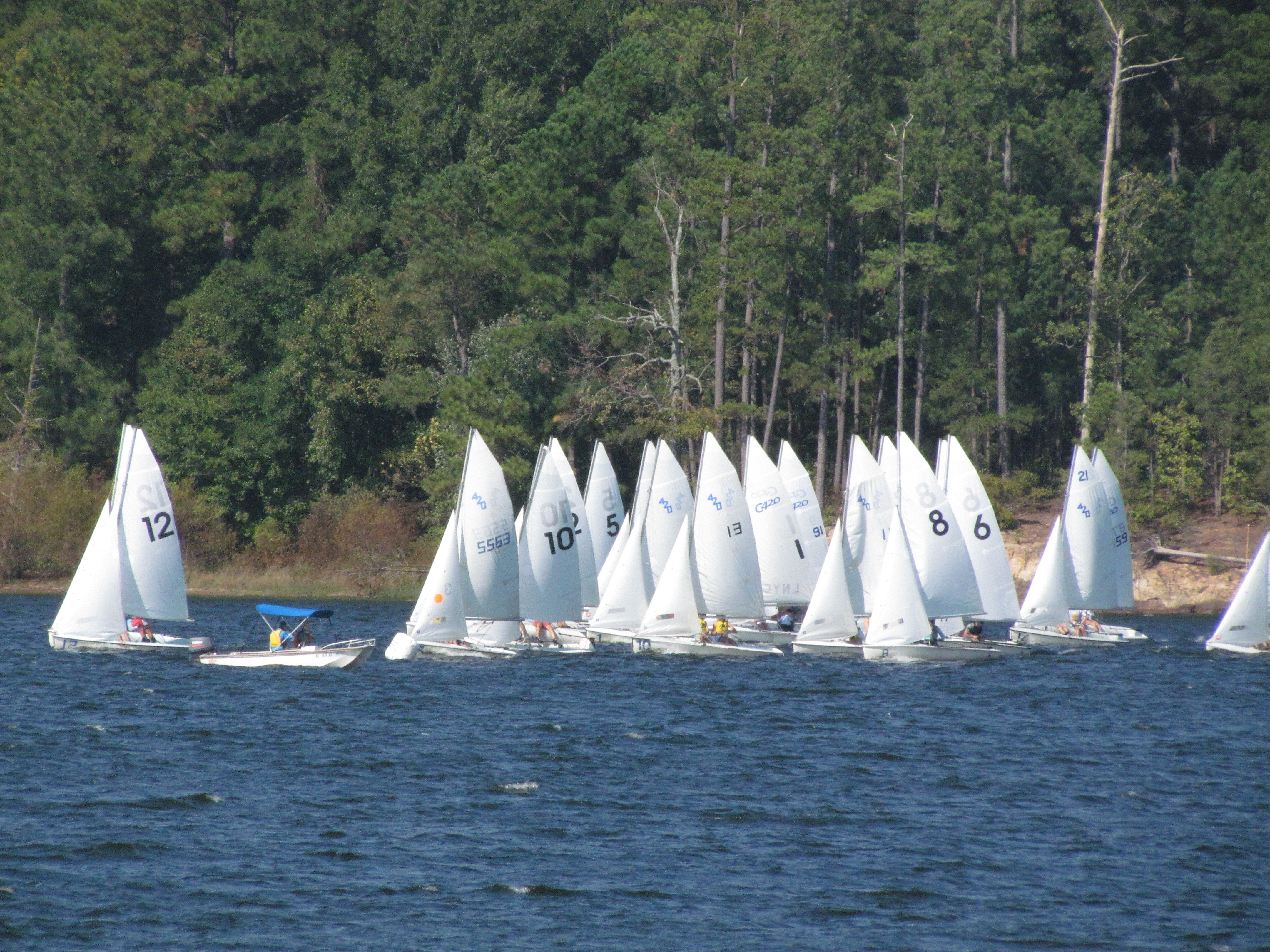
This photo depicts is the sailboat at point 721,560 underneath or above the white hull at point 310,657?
above

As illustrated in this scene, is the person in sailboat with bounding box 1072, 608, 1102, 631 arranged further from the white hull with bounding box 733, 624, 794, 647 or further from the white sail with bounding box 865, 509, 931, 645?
the white hull with bounding box 733, 624, 794, 647

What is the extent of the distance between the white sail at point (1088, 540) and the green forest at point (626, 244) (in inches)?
482

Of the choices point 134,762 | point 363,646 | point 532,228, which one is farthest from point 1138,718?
point 532,228

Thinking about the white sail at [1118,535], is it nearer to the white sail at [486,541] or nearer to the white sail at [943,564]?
the white sail at [943,564]

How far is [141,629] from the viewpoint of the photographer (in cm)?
3784

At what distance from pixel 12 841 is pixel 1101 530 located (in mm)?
34597

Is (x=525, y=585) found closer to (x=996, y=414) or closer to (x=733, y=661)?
(x=733, y=661)

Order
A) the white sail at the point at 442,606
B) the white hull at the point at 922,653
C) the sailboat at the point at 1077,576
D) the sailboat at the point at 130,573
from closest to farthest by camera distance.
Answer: the white sail at the point at 442,606
the sailboat at the point at 130,573
the white hull at the point at 922,653
the sailboat at the point at 1077,576

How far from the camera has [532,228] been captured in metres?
61.9

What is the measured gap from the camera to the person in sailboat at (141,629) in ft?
123

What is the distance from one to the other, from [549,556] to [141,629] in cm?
1064

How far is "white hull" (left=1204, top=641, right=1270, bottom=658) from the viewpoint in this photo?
40531 mm

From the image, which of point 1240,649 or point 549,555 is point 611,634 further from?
point 1240,649

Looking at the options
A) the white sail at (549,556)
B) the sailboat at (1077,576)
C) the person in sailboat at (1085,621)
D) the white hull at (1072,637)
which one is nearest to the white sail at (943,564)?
the sailboat at (1077,576)
